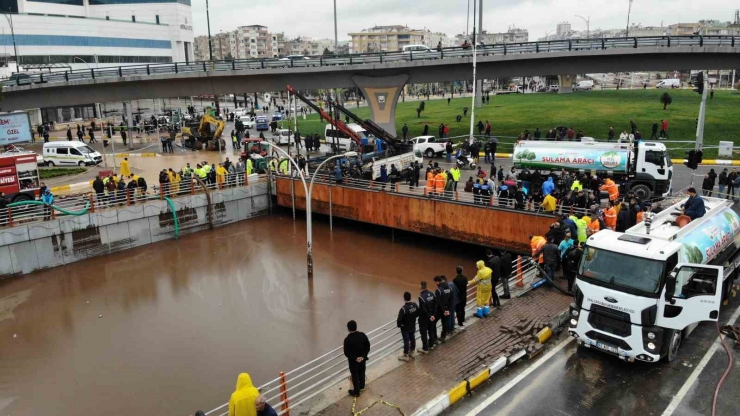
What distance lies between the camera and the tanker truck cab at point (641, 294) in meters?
10.4

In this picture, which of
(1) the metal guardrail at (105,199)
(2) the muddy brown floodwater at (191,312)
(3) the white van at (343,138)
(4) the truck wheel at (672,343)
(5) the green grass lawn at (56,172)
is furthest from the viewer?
(3) the white van at (343,138)

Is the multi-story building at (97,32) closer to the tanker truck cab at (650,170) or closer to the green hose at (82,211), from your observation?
the green hose at (82,211)

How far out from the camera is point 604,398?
10117 millimetres

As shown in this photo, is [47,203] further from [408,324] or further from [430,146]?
[430,146]

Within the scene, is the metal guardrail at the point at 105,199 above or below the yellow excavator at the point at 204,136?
below

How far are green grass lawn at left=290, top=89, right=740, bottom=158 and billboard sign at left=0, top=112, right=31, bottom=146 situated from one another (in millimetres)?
23732

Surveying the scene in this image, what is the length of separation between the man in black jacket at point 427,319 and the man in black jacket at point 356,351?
1.80m

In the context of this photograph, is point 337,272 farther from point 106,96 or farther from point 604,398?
point 106,96

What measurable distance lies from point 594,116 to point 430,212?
→ 32.3m

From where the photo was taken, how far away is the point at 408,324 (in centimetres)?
1107

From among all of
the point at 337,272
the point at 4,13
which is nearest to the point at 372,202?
the point at 337,272

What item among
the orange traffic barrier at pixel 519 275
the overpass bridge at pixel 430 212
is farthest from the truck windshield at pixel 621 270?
the overpass bridge at pixel 430 212

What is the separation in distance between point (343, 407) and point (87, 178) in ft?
96.8

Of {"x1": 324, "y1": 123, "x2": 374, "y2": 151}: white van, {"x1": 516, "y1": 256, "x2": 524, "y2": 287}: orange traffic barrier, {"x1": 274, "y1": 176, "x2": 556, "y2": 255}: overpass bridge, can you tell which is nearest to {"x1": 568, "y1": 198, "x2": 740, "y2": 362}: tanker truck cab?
{"x1": 516, "y1": 256, "x2": 524, "y2": 287}: orange traffic barrier
